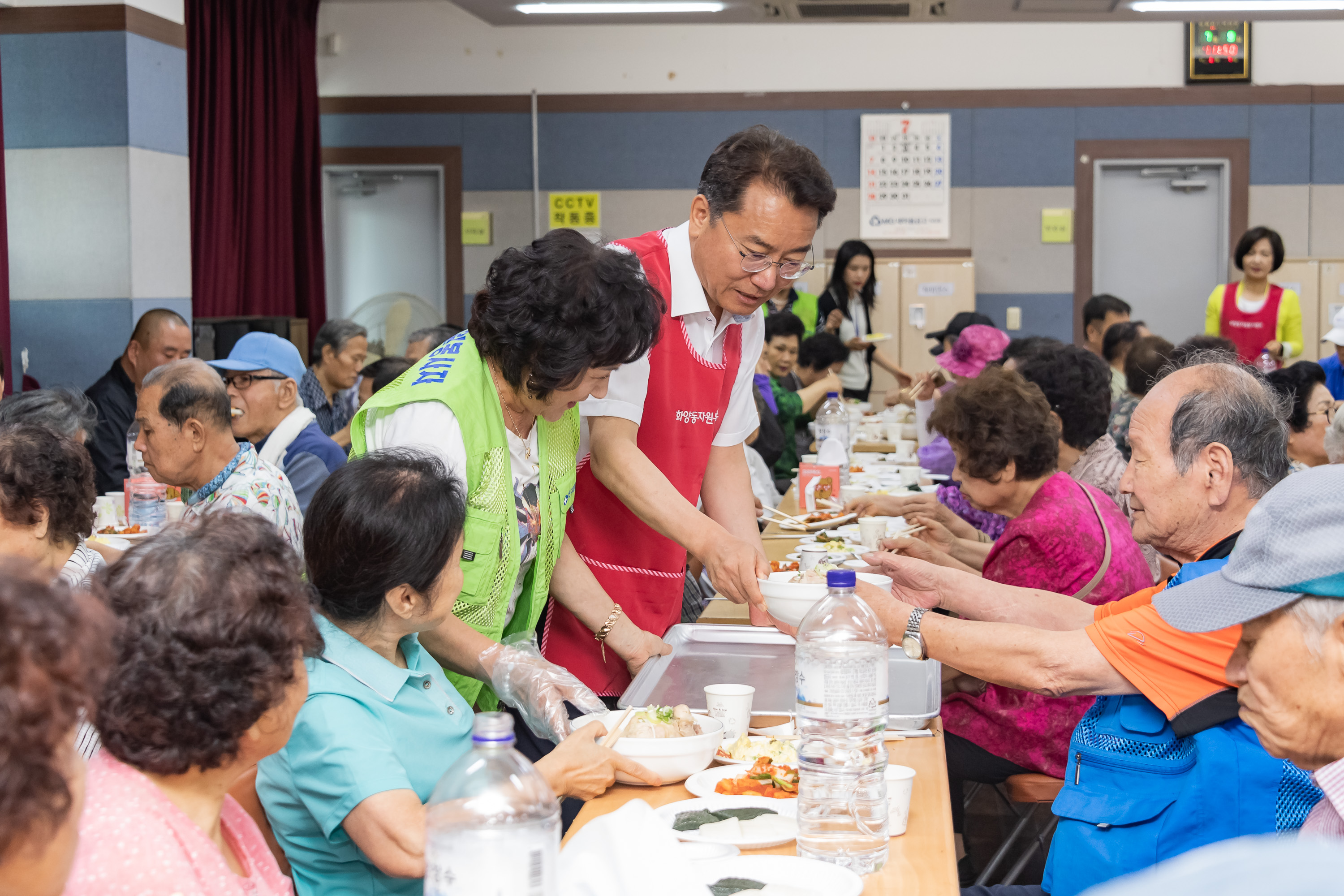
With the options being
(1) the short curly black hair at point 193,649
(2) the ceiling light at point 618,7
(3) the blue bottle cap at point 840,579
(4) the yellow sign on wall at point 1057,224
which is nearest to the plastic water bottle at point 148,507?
(1) the short curly black hair at point 193,649

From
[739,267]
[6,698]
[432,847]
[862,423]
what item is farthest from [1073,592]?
[862,423]

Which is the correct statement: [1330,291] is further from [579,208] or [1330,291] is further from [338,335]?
[338,335]

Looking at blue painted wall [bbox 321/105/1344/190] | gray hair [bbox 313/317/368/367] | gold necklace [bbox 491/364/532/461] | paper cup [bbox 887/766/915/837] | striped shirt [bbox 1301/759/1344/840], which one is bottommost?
paper cup [bbox 887/766/915/837]

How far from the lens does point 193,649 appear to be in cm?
108

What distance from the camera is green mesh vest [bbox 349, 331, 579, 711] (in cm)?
181

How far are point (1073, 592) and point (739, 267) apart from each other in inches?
36.9

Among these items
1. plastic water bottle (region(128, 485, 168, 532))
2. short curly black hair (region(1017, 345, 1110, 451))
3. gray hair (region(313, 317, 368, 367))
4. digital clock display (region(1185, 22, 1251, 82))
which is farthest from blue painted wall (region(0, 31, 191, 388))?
digital clock display (region(1185, 22, 1251, 82))

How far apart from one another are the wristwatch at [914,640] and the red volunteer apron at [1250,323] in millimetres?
6513

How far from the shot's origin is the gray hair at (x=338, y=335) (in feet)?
19.6

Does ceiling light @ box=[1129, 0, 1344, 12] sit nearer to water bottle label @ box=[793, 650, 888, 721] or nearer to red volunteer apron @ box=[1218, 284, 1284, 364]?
red volunteer apron @ box=[1218, 284, 1284, 364]

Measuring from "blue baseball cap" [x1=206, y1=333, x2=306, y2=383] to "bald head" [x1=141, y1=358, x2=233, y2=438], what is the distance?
80cm

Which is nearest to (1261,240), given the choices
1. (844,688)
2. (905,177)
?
(905,177)

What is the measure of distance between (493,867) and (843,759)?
1.74 ft

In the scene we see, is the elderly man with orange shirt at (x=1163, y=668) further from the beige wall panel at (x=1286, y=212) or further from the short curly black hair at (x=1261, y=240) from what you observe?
the beige wall panel at (x=1286, y=212)
